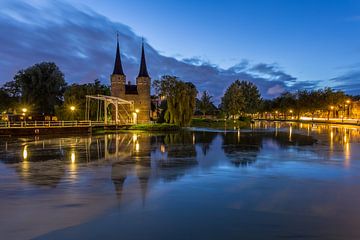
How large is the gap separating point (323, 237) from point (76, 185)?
7968mm

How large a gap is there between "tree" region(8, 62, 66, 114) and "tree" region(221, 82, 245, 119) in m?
43.9

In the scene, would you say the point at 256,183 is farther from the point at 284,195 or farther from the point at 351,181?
the point at 351,181

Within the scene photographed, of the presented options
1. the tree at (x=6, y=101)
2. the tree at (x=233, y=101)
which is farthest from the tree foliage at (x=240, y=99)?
the tree at (x=6, y=101)

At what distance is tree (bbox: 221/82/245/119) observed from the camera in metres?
85.5

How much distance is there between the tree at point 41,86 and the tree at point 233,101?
144ft

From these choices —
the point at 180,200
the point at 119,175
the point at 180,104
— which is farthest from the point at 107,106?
the point at 180,200

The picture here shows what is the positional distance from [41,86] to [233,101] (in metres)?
48.0

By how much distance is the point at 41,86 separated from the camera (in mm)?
62375

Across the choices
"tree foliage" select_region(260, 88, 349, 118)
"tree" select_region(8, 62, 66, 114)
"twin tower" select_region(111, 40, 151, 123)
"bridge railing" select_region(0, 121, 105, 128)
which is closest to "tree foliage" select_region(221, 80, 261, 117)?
"tree foliage" select_region(260, 88, 349, 118)

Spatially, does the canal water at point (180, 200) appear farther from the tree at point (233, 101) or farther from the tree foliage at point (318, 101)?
the tree foliage at point (318, 101)

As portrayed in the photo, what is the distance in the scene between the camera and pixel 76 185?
36.0ft

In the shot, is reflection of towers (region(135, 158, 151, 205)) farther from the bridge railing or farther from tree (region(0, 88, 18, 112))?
tree (region(0, 88, 18, 112))

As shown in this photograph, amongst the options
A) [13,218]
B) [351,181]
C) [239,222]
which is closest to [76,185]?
[13,218]

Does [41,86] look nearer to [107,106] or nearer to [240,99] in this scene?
[107,106]
